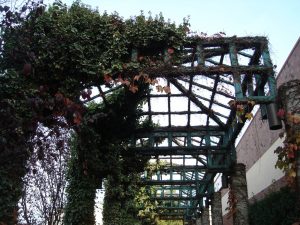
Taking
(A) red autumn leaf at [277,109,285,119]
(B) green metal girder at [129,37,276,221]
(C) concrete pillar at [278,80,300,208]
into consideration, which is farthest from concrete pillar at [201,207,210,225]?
(A) red autumn leaf at [277,109,285,119]

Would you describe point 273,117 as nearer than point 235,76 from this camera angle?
Yes

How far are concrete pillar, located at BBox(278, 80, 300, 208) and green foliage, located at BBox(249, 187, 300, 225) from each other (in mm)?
1857

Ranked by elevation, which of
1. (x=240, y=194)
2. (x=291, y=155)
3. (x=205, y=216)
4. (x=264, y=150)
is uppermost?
(x=264, y=150)

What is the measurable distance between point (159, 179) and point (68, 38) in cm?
1073

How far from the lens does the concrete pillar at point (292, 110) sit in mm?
6641

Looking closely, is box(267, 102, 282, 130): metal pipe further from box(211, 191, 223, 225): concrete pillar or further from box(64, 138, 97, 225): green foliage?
box(211, 191, 223, 225): concrete pillar

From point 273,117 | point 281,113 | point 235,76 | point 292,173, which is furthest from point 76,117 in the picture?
point 273,117

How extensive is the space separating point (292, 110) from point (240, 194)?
4726 millimetres

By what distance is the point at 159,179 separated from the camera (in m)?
17.3

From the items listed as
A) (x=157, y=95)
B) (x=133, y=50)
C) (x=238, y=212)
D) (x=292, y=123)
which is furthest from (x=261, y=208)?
(x=133, y=50)

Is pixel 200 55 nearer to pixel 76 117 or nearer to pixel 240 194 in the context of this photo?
pixel 76 117

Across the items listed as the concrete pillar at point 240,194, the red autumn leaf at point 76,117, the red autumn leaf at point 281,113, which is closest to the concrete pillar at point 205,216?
the concrete pillar at point 240,194

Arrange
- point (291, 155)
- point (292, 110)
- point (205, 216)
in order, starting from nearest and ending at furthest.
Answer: point (291, 155)
point (292, 110)
point (205, 216)

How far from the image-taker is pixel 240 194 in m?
11.1
